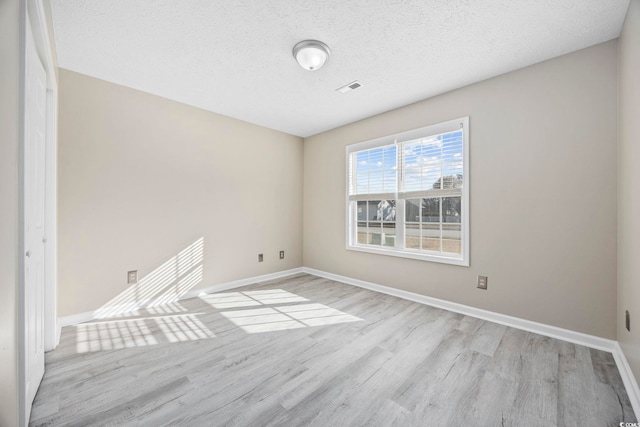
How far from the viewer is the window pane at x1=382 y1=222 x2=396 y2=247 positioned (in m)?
3.59

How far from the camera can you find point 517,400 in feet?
5.11

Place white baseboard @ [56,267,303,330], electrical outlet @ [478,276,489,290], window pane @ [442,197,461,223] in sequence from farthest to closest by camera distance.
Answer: window pane @ [442,197,461,223]
electrical outlet @ [478,276,489,290]
white baseboard @ [56,267,303,330]

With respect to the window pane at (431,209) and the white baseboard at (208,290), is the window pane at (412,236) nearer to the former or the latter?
the window pane at (431,209)

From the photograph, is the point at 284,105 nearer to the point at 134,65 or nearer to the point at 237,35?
the point at 237,35

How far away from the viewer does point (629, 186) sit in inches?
68.8

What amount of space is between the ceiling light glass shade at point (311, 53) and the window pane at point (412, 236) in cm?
220

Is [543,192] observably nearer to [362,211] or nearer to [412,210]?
[412,210]

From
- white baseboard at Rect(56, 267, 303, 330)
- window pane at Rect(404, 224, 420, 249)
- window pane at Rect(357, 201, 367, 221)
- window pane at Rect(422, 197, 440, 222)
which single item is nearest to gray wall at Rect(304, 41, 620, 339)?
window pane at Rect(404, 224, 420, 249)

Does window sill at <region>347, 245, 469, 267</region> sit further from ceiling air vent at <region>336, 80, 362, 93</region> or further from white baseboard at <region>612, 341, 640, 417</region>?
ceiling air vent at <region>336, 80, 362, 93</region>

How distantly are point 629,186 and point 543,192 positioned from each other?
0.62m

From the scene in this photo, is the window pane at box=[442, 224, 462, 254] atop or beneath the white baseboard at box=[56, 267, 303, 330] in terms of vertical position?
atop

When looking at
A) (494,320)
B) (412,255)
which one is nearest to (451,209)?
(412,255)

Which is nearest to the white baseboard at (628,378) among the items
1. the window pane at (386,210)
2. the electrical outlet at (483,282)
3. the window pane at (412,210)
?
the electrical outlet at (483,282)

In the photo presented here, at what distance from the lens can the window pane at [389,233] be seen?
11.8ft
